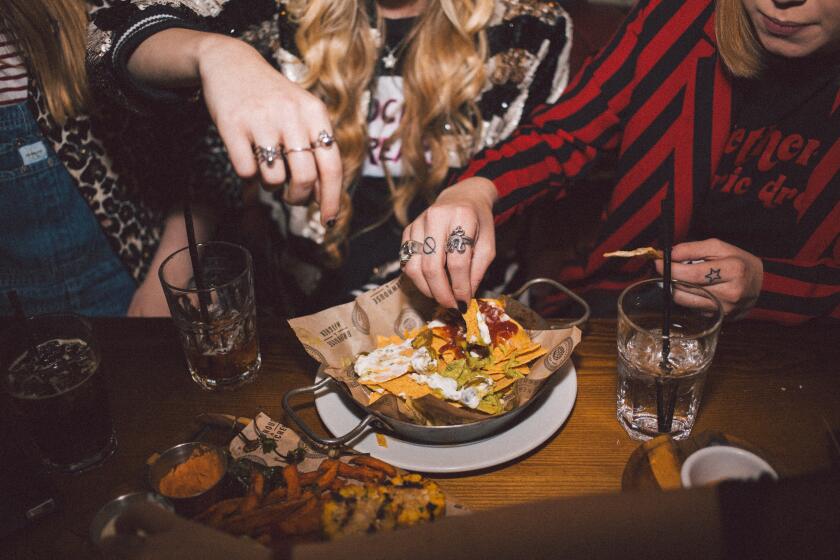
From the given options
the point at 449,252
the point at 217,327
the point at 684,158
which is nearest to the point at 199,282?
the point at 217,327

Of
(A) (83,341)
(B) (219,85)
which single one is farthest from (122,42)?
(A) (83,341)

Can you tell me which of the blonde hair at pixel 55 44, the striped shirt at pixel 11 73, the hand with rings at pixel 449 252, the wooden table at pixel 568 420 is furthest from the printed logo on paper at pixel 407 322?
the striped shirt at pixel 11 73

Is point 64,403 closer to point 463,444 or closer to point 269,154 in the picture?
point 269,154

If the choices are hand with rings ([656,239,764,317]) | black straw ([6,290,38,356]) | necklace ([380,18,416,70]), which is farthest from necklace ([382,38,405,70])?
black straw ([6,290,38,356])

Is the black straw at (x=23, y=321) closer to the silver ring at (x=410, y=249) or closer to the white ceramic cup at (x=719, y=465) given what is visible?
the silver ring at (x=410, y=249)

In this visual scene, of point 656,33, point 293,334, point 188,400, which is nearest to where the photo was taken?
point 188,400

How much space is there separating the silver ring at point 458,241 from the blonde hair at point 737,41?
0.79m

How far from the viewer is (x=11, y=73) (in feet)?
5.65

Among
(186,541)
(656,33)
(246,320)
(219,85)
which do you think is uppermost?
(219,85)

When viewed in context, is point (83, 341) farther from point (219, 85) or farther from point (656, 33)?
point (656, 33)

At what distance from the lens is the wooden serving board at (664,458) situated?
3.30ft

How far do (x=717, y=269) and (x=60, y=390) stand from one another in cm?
130

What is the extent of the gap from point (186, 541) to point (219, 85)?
2.72 feet

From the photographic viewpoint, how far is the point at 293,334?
55.4 inches
